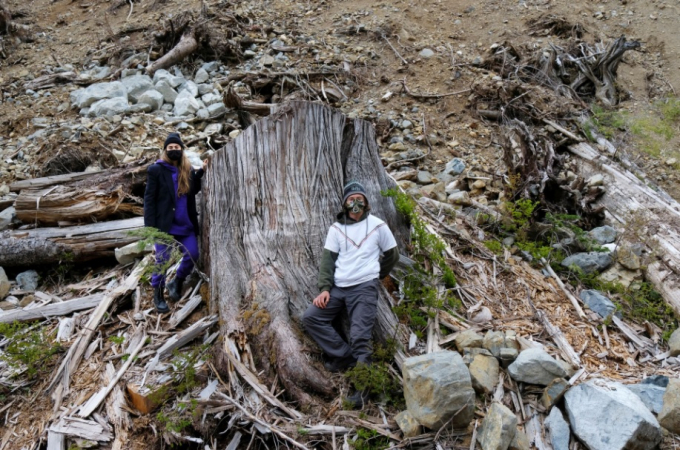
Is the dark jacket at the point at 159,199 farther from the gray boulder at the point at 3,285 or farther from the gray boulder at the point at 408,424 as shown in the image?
the gray boulder at the point at 408,424

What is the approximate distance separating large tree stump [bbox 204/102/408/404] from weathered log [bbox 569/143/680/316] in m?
3.25

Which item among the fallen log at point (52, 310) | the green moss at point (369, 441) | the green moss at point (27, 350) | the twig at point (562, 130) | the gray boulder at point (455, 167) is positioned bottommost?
the fallen log at point (52, 310)

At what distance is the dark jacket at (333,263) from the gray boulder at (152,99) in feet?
23.4

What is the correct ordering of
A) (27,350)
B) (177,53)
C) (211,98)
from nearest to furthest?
(27,350) → (211,98) → (177,53)

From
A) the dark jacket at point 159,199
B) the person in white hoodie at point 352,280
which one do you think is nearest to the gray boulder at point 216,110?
the dark jacket at point 159,199

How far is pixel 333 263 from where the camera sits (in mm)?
4184

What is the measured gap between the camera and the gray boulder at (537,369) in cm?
366

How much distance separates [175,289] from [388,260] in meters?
2.29

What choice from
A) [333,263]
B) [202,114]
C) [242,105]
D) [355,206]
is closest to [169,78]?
[202,114]

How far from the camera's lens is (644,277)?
5.75 m

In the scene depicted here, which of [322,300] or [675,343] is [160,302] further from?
[675,343]

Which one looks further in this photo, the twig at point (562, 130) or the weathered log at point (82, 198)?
the twig at point (562, 130)

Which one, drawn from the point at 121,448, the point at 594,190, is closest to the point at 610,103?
the point at 594,190

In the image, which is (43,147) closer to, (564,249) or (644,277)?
(564,249)
